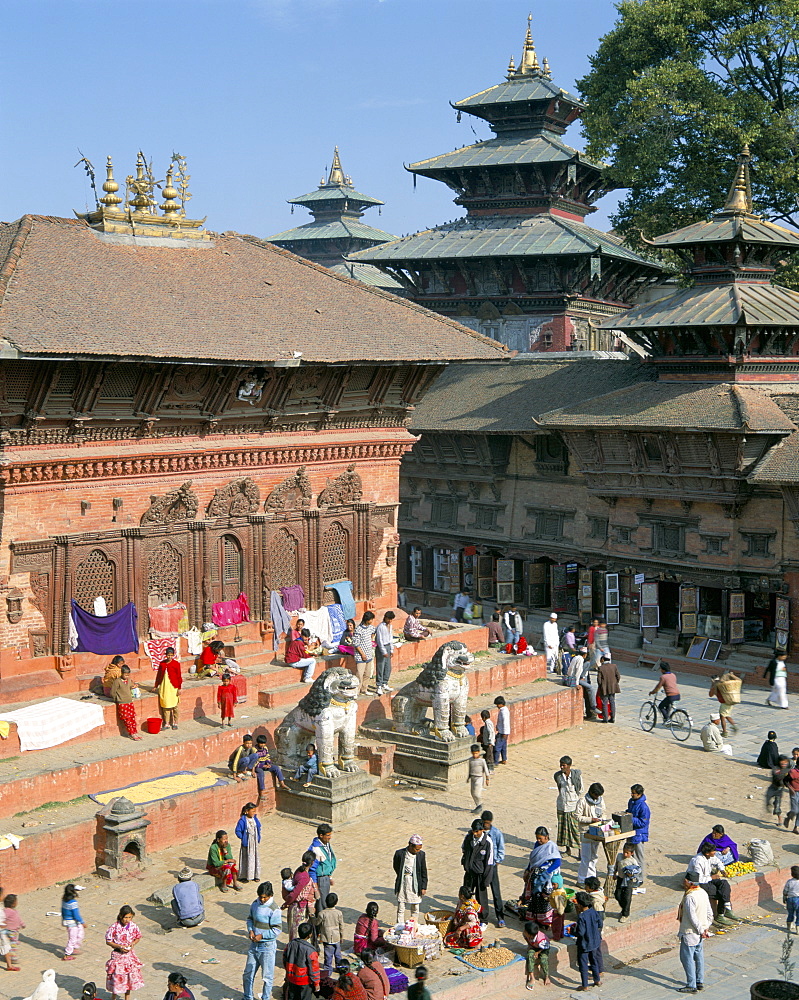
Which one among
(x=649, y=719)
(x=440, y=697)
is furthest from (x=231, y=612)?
(x=649, y=719)

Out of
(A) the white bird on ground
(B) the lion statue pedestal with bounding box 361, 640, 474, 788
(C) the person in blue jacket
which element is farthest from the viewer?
(B) the lion statue pedestal with bounding box 361, 640, 474, 788

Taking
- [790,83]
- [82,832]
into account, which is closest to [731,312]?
[790,83]

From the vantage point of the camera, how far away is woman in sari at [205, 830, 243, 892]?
19.2 meters

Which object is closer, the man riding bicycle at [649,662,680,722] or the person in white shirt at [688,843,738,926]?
the person in white shirt at [688,843,738,926]

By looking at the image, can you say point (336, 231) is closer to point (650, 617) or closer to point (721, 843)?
point (650, 617)

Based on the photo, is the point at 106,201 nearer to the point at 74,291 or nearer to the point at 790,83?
the point at 74,291

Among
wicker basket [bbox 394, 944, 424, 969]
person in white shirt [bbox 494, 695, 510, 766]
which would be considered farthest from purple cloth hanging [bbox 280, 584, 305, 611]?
wicker basket [bbox 394, 944, 424, 969]

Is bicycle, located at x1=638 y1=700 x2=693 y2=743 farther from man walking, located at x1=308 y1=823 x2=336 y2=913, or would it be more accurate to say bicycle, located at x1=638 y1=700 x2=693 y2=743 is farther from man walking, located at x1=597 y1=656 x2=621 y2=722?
man walking, located at x1=308 y1=823 x2=336 y2=913

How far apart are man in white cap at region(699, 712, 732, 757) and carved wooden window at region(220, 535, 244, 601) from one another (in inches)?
403

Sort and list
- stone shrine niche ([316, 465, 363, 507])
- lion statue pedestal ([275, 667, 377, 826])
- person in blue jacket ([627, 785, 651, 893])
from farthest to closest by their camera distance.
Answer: stone shrine niche ([316, 465, 363, 507])
lion statue pedestal ([275, 667, 377, 826])
person in blue jacket ([627, 785, 651, 893])

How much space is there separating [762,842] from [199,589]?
1277 cm

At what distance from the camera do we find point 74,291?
26125 millimetres

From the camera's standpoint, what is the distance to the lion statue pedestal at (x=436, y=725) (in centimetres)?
2425

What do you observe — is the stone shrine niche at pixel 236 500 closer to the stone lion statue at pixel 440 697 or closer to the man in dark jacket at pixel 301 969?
the stone lion statue at pixel 440 697
